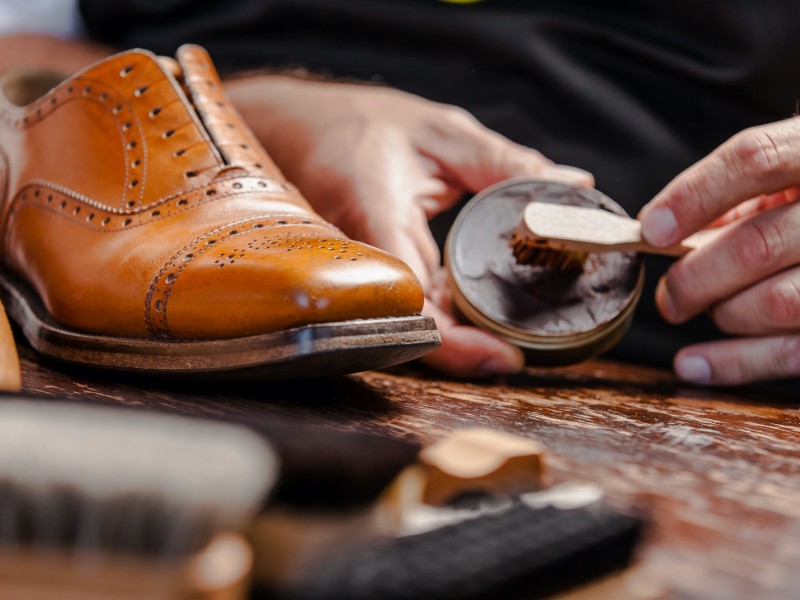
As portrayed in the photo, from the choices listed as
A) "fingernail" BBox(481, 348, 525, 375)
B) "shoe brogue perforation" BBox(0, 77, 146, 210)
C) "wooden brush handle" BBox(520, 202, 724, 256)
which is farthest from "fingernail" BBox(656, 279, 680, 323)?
"shoe brogue perforation" BBox(0, 77, 146, 210)

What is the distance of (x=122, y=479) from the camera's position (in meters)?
0.35

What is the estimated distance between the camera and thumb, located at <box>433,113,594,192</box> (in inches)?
40.6

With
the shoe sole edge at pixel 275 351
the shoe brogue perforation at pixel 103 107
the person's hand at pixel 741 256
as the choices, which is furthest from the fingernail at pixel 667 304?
the shoe brogue perforation at pixel 103 107

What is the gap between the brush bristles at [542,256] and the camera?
85cm

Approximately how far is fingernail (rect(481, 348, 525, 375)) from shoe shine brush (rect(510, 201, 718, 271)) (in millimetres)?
107

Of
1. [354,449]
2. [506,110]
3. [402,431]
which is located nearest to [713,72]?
[506,110]

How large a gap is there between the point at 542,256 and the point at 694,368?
0.29 meters

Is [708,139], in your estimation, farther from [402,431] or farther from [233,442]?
[233,442]

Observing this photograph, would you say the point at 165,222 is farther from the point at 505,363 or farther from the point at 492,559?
the point at 492,559

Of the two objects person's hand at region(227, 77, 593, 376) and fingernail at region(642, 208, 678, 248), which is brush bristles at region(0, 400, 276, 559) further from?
fingernail at region(642, 208, 678, 248)

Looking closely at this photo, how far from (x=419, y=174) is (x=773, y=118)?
561 mm

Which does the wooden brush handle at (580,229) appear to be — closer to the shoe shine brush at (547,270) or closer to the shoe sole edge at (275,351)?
the shoe shine brush at (547,270)

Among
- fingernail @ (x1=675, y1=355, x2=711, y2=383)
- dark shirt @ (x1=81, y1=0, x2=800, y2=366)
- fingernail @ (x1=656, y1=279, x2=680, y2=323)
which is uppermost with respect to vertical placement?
dark shirt @ (x1=81, y1=0, x2=800, y2=366)

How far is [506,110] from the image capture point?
1.35 meters
